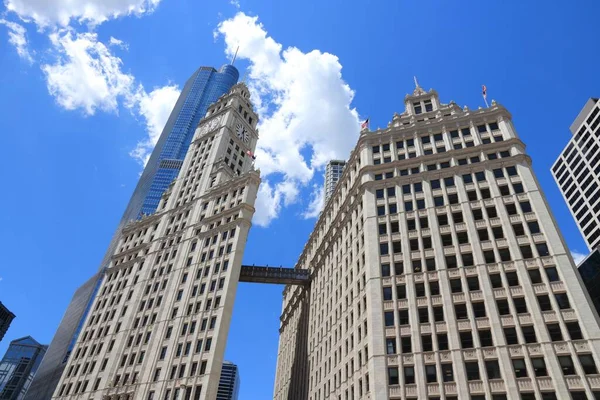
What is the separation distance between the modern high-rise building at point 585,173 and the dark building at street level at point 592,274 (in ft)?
212

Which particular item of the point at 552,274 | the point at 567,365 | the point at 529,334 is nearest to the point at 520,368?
the point at 529,334

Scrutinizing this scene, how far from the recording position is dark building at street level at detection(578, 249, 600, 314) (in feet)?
204

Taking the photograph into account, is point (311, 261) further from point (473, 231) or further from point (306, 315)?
point (473, 231)

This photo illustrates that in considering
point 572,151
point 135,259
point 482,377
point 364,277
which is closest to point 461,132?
point 364,277

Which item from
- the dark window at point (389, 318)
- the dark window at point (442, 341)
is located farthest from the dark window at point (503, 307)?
the dark window at point (389, 318)

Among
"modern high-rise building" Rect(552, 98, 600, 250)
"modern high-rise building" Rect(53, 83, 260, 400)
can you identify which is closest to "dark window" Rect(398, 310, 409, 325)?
"modern high-rise building" Rect(53, 83, 260, 400)

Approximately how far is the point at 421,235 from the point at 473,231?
674 centimetres

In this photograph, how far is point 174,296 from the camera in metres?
78.8

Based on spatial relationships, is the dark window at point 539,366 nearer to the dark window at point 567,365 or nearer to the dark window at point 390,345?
the dark window at point 567,365

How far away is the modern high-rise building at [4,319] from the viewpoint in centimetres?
16088

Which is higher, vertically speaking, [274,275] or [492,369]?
[274,275]

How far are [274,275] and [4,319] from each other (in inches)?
5095

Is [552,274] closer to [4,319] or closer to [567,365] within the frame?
[567,365]

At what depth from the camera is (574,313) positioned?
47531mm
